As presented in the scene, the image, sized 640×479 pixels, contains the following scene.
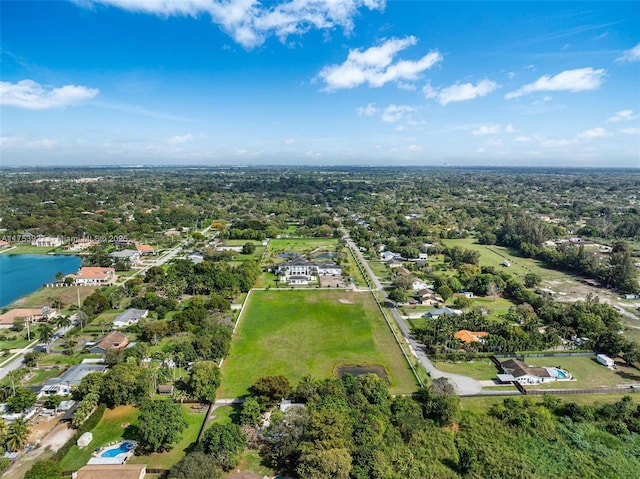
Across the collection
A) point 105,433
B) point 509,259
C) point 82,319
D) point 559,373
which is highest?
point 82,319

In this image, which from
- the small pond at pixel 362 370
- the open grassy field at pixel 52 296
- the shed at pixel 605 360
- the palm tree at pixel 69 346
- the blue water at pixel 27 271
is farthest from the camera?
the blue water at pixel 27 271

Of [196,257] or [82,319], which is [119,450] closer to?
[82,319]

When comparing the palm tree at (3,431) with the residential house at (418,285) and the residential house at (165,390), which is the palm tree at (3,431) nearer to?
the residential house at (165,390)

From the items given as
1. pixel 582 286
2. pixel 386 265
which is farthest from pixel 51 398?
pixel 582 286

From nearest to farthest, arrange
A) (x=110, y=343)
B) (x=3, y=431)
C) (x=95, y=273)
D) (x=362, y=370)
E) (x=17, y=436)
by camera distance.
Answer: (x=17, y=436), (x=3, y=431), (x=362, y=370), (x=110, y=343), (x=95, y=273)

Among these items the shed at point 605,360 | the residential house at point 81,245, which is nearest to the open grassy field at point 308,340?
the shed at point 605,360

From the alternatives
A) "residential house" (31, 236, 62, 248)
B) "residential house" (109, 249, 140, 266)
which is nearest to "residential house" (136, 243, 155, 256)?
"residential house" (109, 249, 140, 266)

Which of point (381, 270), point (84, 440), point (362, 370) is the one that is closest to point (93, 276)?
point (84, 440)
